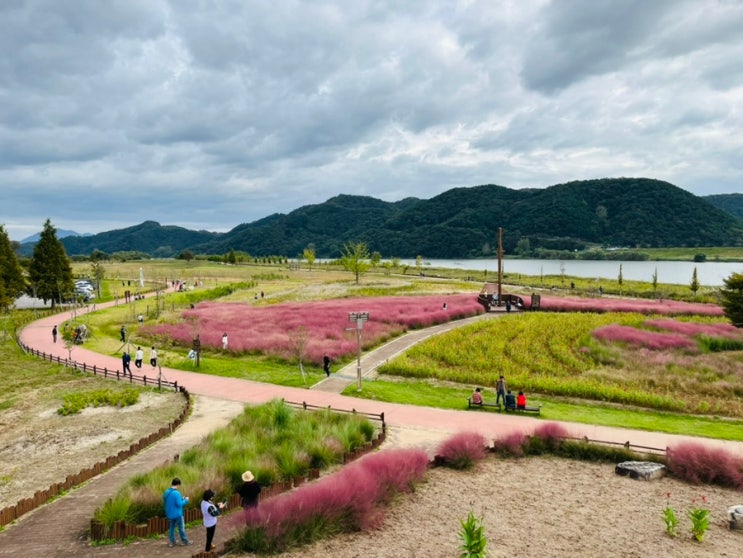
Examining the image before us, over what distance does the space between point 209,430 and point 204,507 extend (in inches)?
378

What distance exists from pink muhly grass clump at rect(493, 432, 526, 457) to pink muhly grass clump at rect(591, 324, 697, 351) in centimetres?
2029

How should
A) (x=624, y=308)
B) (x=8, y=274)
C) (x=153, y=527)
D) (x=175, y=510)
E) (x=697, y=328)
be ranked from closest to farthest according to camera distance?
(x=175, y=510), (x=153, y=527), (x=697, y=328), (x=624, y=308), (x=8, y=274)

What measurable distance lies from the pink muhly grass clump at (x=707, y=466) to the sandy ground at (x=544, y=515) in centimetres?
45

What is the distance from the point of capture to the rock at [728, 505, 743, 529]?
1336 centimetres

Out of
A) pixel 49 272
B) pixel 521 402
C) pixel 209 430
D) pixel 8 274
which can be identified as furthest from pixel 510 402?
pixel 8 274

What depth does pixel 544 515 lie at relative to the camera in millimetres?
14039

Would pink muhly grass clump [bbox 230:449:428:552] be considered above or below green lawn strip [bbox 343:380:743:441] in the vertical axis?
above

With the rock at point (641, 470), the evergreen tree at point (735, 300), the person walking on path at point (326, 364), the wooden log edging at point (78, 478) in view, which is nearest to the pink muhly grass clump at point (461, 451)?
the rock at point (641, 470)

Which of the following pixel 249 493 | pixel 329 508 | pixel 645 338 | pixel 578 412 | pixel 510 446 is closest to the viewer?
pixel 249 493

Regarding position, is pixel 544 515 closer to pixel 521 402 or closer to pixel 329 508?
pixel 329 508

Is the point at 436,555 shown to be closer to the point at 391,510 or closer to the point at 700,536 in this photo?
the point at 391,510

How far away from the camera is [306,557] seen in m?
11.5

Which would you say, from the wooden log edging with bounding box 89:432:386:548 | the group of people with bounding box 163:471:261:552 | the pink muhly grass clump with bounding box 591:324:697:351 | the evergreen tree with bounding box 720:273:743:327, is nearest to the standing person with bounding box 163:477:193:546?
the group of people with bounding box 163:471:261:552

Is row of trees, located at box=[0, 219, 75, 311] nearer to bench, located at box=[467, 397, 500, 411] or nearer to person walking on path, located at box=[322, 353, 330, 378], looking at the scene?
person walking on path, located at box=[322, 353, 330, 378]
